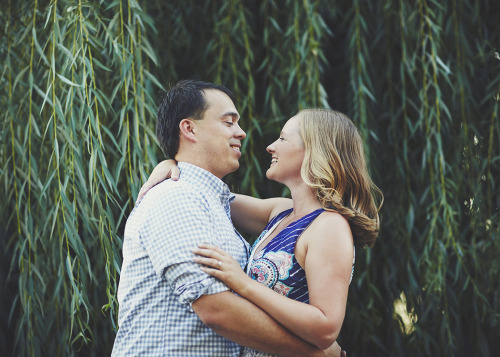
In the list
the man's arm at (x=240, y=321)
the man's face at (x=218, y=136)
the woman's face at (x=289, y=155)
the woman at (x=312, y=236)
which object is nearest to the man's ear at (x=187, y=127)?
the man's face at (x=218, y=136)

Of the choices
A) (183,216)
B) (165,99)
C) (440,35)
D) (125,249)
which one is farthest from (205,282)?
(440,35)

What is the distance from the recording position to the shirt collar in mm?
1768

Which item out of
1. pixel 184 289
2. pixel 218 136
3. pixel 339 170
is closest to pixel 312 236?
pixel 339 170

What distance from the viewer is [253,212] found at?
2.05 metres

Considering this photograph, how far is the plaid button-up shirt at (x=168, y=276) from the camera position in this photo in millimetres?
1476

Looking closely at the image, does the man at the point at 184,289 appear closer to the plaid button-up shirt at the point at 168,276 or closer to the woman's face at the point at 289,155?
the plaid button-up shirt at the point at 168,276

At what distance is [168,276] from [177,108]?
23.7 inches

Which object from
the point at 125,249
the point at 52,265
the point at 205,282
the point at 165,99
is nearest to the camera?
the point at 205,282

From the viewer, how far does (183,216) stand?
5.02 feet

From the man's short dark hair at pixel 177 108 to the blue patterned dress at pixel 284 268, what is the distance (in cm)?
45

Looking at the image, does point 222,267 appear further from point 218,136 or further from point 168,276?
point 218,136

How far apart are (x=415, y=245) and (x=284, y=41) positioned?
0.97 meters

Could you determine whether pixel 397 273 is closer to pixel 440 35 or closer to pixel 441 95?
pixel 441 95

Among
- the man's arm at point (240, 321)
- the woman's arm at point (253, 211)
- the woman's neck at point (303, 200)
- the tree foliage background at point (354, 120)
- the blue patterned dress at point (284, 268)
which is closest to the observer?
the man's arm at point (240, 321)
